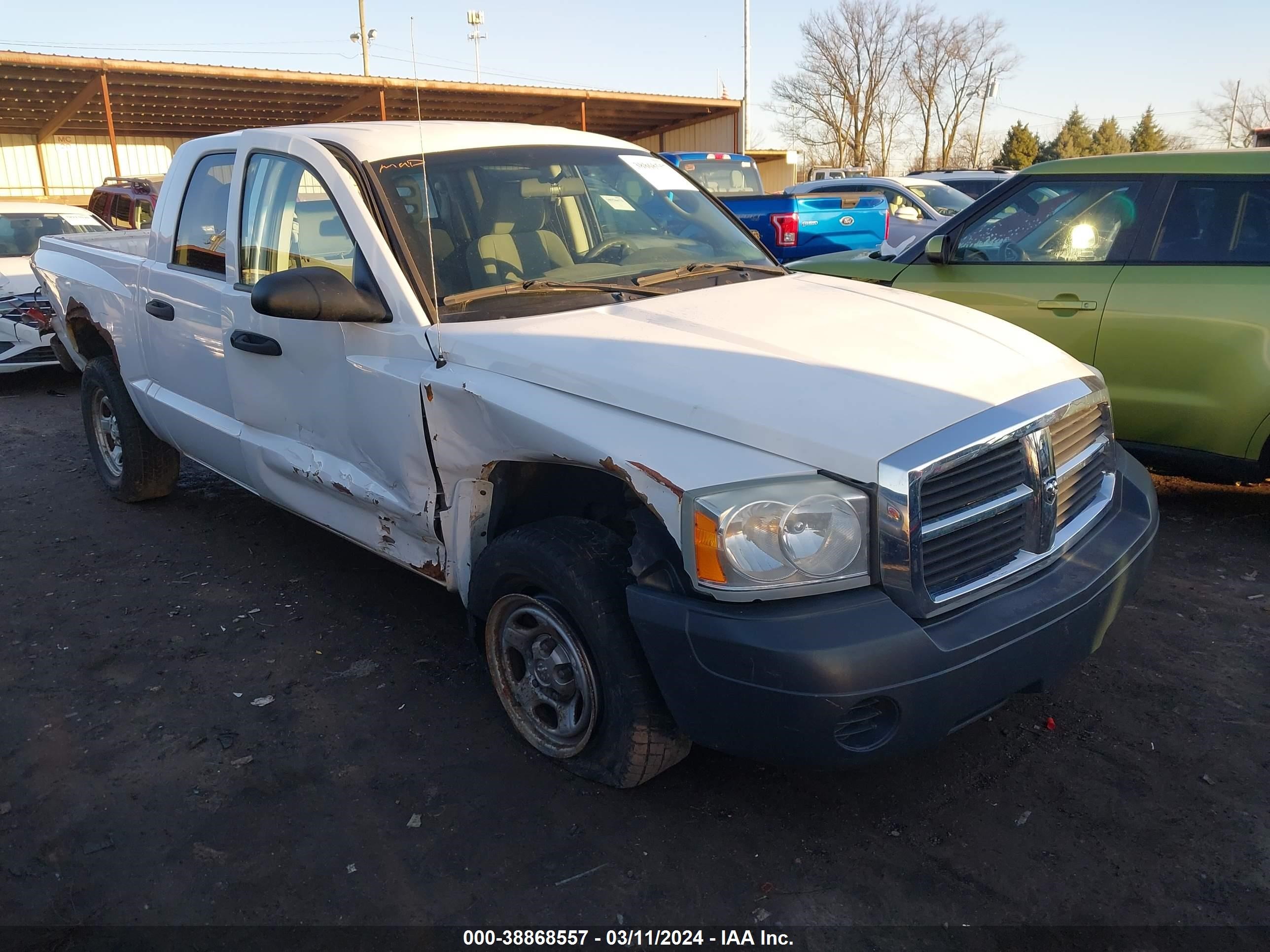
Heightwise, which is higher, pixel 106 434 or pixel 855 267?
pixel 855 267

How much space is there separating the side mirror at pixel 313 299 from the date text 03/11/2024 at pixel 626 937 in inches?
71.6

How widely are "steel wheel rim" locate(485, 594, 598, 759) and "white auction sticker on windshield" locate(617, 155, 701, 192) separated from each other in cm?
194

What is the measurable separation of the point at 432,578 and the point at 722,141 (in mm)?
31111

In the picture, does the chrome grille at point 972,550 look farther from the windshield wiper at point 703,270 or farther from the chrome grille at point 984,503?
the windshield wiper at point 703,270

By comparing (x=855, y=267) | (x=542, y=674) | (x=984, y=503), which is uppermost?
(x=855, y=267)

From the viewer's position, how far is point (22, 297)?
28.3 ft

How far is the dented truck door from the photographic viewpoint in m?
3.12

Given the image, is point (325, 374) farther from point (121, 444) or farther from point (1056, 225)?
point (1056, 225)

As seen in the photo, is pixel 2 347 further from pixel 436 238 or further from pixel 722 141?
pixel 722 141

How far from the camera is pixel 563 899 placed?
2.46 m

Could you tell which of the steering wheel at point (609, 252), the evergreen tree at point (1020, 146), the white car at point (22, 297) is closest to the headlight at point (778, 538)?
the steering wheel at point (609, 252)

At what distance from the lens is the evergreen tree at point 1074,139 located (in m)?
53.1

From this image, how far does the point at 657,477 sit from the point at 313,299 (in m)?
1.35

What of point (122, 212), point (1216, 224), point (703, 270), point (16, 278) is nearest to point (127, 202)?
point (122, 212)
